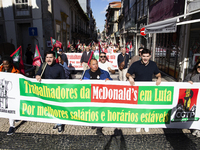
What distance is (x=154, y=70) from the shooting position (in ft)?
12.4

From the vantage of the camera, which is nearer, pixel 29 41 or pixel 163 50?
pixel 163 50

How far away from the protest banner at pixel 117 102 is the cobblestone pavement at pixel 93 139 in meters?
0.34

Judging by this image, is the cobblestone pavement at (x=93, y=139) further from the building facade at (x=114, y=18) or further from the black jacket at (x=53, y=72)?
the building facade at (x=114, y=18)

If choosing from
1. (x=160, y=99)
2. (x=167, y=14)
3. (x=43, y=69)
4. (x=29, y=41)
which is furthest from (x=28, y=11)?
(x=160, y=99)

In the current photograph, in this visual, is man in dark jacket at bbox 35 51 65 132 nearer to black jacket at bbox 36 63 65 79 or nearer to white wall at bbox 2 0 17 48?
black jacket at bbox 36 63 65 79

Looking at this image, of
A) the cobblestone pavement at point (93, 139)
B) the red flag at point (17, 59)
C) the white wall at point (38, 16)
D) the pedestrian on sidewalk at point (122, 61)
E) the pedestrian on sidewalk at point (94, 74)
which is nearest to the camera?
the cobblestone pavement at point (93, 139)

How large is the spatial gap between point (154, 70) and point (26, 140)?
10.6 feet

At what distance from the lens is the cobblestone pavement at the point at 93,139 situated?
3.27 m

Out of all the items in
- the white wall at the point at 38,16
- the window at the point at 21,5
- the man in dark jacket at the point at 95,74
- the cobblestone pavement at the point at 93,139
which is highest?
the window at the point at 21,5

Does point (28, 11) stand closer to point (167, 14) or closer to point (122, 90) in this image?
point (167, 14)

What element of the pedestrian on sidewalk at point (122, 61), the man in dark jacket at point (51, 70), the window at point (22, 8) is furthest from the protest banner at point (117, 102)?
the window at point (22, 8)

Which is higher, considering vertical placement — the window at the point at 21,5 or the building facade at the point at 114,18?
the building facade at the point at 114,18

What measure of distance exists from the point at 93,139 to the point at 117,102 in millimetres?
967

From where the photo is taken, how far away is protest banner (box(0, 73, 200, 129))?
3330 mm
